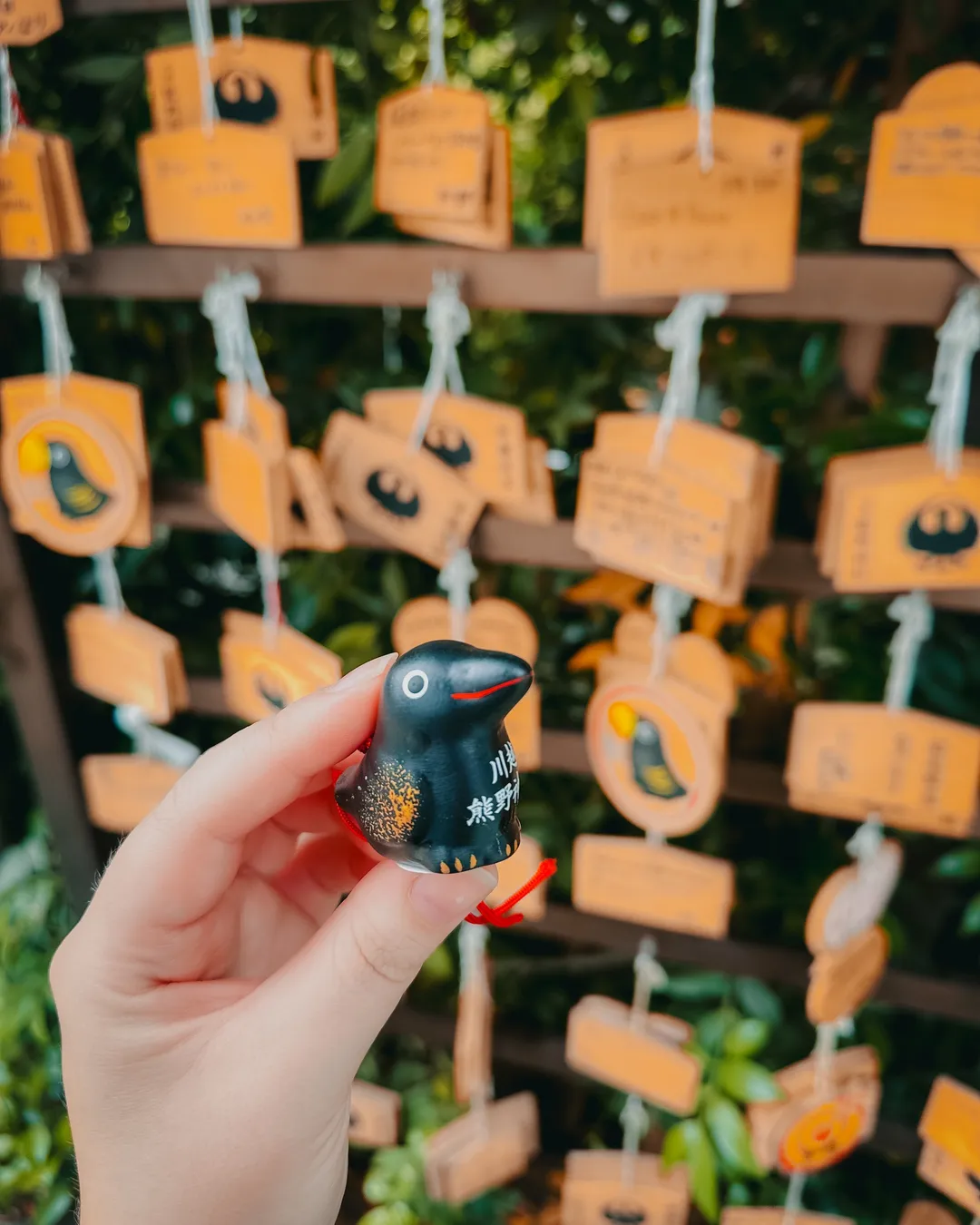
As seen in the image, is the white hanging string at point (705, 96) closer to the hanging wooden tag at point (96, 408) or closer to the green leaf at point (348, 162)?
the green leaf at point (348, 162)

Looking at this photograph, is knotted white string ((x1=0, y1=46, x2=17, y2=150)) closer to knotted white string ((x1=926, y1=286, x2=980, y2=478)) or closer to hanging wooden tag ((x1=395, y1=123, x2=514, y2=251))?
hanging wooden tag ((x1=395, y1=123, x2=514, y2=251))

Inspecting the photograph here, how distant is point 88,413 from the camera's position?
33.5 inches

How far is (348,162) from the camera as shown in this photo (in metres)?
0.76

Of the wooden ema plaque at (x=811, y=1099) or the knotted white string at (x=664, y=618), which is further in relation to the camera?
the wooden ema plaque at (x=811, y=1099)

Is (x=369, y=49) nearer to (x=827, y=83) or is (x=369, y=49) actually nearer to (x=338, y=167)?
(x=338, y=167)

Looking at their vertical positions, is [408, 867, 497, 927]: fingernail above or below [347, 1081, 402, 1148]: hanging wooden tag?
above

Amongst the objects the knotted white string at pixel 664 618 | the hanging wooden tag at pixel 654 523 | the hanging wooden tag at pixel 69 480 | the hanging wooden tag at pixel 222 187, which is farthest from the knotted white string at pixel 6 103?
the knotted white string at pixel 664 618

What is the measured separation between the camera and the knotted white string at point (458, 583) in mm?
814

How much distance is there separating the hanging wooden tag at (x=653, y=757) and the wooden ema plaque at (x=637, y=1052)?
25cm

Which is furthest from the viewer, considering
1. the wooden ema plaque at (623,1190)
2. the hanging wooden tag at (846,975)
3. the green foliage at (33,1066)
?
the green foliage at (33,1066)

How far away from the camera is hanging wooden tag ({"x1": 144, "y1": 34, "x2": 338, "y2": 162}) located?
27.5 inches

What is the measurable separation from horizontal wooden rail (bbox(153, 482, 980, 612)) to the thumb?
37cm

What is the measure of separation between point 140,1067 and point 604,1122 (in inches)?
34.2

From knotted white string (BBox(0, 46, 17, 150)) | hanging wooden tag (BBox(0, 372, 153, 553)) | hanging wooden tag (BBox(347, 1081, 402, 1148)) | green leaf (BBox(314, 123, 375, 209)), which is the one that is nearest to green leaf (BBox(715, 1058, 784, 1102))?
hanging wooden tag (BBox(347, 1081, 402, 1148))
